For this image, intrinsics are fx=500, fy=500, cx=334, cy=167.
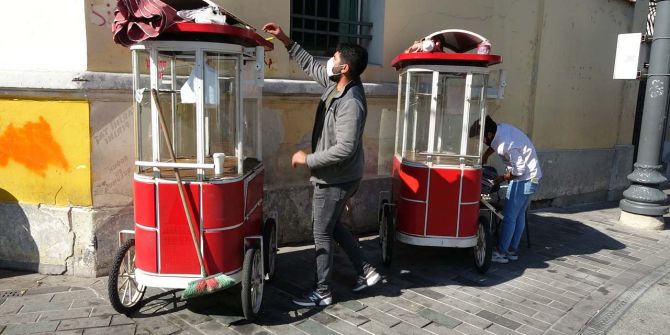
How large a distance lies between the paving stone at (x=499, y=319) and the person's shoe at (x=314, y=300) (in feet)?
3.92

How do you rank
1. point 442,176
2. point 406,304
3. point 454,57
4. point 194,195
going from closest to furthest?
point 194,195, point 406,304, point 454,57, point 442,176

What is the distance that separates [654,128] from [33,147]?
7397mm

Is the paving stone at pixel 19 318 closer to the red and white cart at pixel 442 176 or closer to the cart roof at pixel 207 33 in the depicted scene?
the cart roof at pixel 207 33

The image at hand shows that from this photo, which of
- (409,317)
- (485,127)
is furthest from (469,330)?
(485,127)

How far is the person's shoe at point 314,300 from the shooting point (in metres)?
3.89

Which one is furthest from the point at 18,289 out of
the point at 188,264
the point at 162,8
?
the point at 162,8

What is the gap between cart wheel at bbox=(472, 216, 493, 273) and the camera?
4.65 metres

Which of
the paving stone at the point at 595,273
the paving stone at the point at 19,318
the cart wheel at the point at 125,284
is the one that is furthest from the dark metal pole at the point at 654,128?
the paving stone at the point at 19,318

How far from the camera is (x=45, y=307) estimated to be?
3744 mm

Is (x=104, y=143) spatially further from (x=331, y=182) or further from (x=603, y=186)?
(x=603, y=186)

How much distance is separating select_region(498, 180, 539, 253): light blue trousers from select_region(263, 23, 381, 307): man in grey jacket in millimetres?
Result: 1987

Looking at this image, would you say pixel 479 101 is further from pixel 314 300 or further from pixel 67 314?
pixel 67 314

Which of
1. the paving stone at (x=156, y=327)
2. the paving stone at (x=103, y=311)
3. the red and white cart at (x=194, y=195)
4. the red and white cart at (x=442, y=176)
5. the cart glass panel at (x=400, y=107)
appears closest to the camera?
the red and white cart at (x=194, y=195)

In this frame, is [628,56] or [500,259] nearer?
[500,259]
